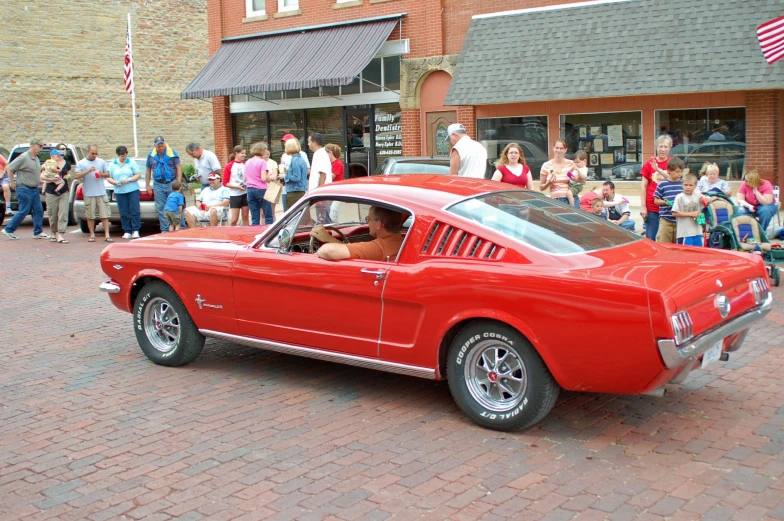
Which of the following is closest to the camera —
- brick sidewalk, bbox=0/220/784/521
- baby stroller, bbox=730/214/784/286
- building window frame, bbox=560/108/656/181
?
brick sidewalk, bbox=0/220/784/521

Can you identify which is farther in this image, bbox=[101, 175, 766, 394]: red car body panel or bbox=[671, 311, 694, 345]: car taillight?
bbox=[101, 175, 766, 394]: red car body panel

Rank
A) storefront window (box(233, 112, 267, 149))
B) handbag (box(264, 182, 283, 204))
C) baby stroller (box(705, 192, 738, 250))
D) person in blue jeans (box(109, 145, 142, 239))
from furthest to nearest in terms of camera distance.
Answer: storefront window (box(233, 112, 267, 149)), person in blue jeans (box(109, 145, 142, 239)), handbag (box(264, 182, 283, 204)), baby stroller (box(705, 192, 738, 250))

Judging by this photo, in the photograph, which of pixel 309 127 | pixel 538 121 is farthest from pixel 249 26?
pixel 538 121

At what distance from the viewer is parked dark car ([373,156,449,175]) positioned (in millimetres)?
12828

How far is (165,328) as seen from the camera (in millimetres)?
7047

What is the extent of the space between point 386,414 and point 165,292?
7.46ft

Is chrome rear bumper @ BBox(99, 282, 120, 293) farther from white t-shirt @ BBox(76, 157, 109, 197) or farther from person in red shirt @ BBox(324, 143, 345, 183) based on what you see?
white t-shirt @ BBox(76, 157, 109, 197)

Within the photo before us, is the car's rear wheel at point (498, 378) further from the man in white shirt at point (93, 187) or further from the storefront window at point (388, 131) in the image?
the storefront window at point (388, 131)

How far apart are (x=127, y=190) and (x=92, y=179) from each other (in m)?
0.70

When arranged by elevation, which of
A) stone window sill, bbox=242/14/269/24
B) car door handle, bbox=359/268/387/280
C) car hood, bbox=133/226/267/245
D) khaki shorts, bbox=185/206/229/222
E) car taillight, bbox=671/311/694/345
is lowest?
car taillight, bbox=671/311/694/345

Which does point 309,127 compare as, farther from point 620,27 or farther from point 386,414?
point 386,414

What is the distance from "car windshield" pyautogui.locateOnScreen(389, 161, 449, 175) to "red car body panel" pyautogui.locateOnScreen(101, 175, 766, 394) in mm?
6013

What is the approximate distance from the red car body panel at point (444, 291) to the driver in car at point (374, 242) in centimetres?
9

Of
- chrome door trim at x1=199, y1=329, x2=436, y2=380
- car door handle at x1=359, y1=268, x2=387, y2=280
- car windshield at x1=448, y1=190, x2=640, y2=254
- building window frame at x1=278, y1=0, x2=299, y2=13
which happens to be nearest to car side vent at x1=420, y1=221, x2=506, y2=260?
car windshield at x1=448, y1=190, x2=640, y2=254
